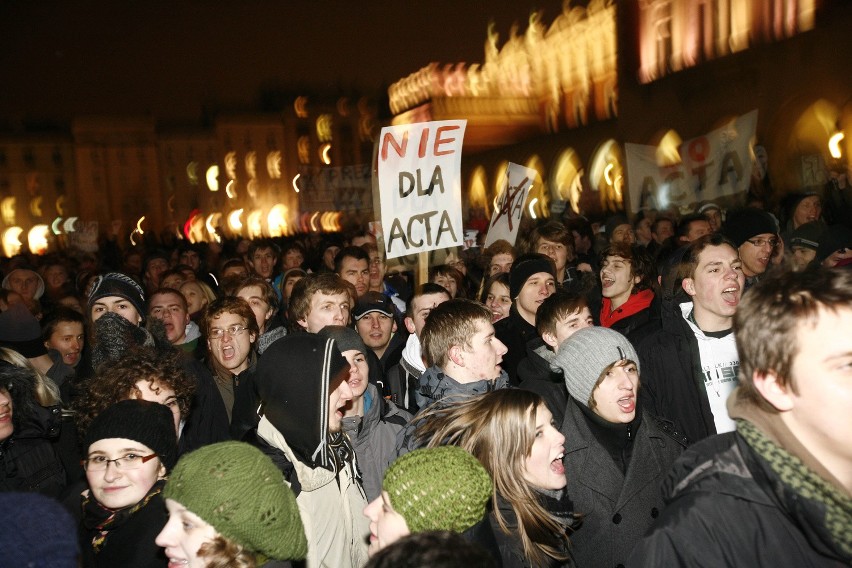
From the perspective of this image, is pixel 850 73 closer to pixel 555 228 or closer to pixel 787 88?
pixel 787 88

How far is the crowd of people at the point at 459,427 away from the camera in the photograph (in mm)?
1895

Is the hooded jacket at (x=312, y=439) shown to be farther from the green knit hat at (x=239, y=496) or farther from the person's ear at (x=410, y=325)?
the person's ear at (x=410, y=325)

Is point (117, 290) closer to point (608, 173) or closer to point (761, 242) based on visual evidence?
point (761, 242)

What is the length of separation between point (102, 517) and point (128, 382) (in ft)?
2.68

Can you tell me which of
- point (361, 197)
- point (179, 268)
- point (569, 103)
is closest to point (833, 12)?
point (361, 197)

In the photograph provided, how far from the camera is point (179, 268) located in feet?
30.4

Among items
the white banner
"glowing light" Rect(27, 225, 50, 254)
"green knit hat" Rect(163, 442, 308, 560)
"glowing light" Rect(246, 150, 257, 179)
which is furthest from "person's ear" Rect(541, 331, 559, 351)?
"glowing light" Rect(27, 225, 50, 254)

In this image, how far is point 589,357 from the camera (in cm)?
370

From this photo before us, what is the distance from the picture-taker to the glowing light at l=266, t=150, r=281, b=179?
86.5m

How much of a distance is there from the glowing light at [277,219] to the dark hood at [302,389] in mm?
79787

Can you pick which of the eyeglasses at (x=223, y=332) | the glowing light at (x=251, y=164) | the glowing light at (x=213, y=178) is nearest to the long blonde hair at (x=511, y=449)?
the eyeglasses at (x=223, y=332)

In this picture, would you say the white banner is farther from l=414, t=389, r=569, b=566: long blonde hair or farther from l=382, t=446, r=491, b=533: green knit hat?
l=382, t=446, r=491, b=533: green knit hat

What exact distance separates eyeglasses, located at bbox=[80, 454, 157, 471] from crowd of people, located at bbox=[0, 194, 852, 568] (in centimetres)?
1

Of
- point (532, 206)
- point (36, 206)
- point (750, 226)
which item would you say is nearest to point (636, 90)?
point (532, 206)
